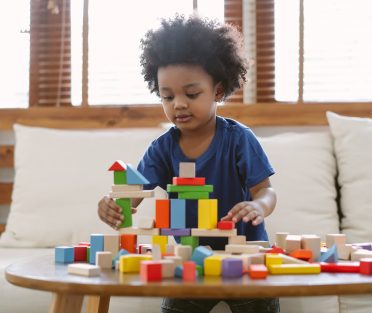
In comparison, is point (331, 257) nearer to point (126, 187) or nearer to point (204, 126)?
point (126, 187)

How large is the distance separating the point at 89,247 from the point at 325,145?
1120 millimetres

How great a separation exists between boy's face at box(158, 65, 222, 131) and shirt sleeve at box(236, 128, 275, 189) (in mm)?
102

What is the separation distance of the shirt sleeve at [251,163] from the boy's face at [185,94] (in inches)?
4.0

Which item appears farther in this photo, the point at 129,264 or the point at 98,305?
the point at 98,305

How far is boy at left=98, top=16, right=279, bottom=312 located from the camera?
1365 mm

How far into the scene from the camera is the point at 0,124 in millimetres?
2416

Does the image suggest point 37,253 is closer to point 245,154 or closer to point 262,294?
point 245,154

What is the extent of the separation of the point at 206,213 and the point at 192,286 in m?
0.24

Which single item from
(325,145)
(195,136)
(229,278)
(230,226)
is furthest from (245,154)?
(325,145)

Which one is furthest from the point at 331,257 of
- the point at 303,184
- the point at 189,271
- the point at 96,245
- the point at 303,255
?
the point at 303,184

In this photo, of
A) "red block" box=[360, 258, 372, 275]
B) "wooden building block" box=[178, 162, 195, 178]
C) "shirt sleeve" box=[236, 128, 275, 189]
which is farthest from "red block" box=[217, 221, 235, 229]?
"shirt sleeve" box=[236, 128, 275, 189]

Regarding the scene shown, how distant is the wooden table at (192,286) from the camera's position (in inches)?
32.8

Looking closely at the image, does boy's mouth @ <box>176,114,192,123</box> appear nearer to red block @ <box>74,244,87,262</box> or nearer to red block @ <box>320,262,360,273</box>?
red block @ <box>74,244,87,262</box>

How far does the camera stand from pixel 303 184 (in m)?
1.97
